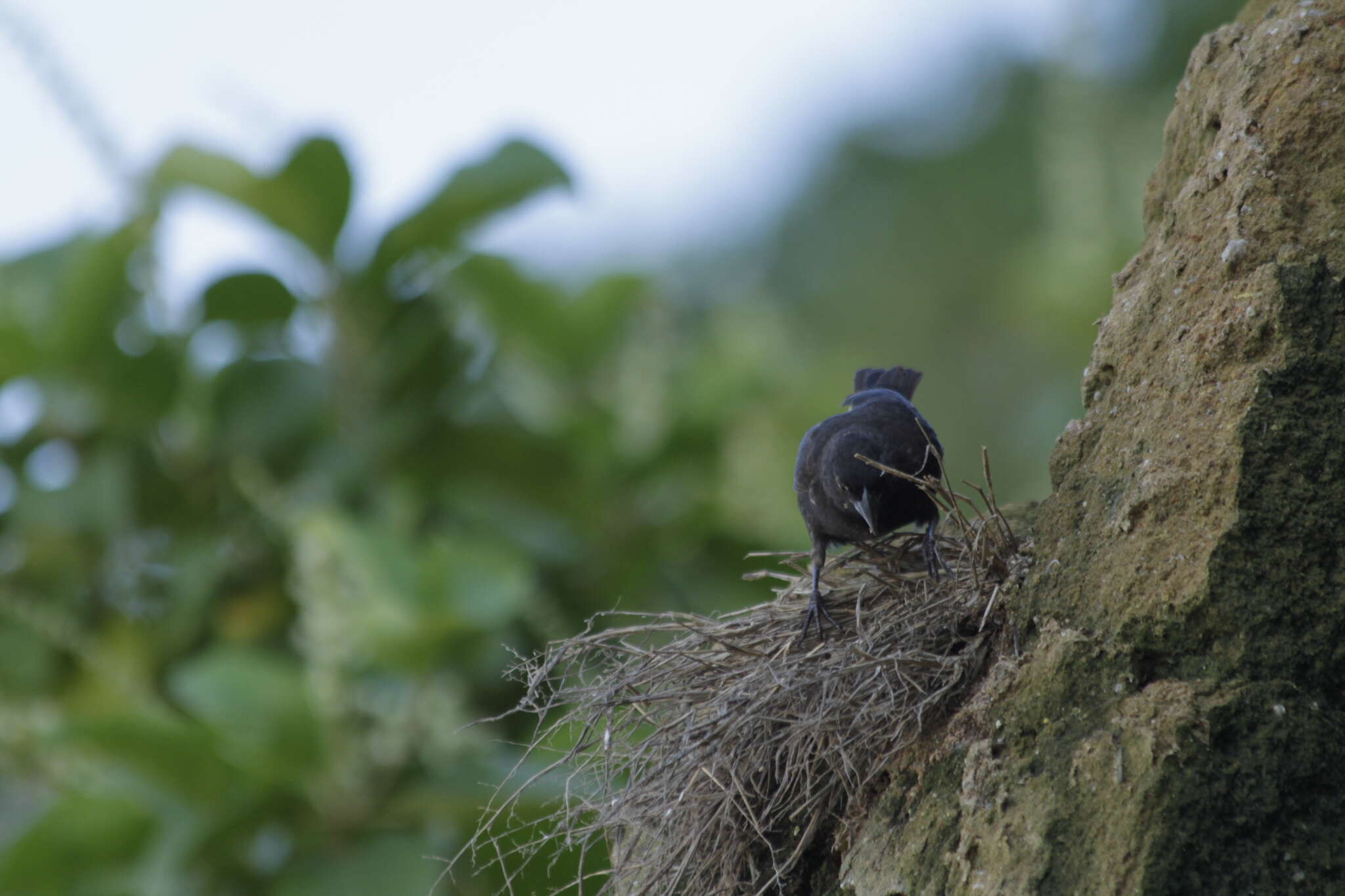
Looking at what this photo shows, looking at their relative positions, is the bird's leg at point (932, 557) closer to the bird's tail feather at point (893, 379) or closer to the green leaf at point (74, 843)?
the bird's tail feather at point (893, 379)

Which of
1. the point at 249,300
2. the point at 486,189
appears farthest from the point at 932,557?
the point at 249,300

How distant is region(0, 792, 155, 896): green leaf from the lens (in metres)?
3.99

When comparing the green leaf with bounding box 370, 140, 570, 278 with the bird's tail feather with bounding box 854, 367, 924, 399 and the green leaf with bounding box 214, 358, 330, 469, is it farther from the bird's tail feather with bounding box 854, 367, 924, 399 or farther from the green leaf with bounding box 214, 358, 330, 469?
the bird's tail feather with bounding box 854, 367, 924, 399

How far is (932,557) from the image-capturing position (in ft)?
7.00

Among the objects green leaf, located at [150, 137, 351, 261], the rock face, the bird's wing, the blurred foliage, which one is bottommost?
the rock face

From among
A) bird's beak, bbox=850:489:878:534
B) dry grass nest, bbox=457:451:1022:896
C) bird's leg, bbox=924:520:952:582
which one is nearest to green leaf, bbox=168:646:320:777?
dry grass nest, bbox=457:451:1022:896

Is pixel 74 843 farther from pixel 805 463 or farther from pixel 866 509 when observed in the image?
pixel 866 509

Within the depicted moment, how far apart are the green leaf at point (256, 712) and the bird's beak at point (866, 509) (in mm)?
2394

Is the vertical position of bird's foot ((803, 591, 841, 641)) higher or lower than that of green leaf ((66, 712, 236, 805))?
lower

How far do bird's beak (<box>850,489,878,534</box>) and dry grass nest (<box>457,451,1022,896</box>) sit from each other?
48mm

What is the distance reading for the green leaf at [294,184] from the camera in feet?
14.8

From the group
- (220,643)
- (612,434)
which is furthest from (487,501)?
(220,643)

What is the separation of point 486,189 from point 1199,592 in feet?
11.3

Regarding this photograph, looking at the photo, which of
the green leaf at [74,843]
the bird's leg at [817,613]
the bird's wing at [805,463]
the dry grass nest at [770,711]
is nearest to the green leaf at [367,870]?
the green leaf at [74,843]
